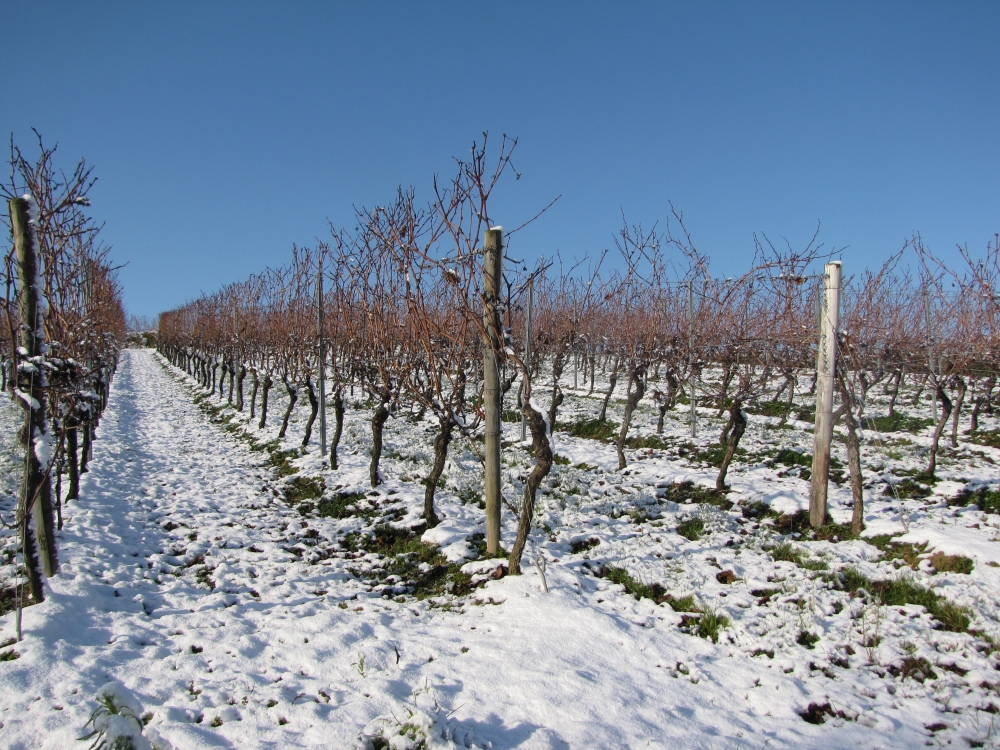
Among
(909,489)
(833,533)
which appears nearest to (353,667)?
(833,533)

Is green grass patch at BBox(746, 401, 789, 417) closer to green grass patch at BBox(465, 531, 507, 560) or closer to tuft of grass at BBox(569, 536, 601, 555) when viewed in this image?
tuft of grass at BBox(569, 536, 601, 555)

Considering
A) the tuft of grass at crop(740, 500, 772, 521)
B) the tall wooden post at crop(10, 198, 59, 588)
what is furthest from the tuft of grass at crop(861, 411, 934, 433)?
the tall wooden post at crop(10, 198, 59, 588)

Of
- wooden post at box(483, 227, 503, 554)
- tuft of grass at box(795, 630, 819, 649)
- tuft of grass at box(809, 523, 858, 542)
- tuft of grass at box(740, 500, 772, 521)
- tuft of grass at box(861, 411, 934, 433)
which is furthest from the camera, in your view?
tuft of grass at box(861, 411, 934, 433)

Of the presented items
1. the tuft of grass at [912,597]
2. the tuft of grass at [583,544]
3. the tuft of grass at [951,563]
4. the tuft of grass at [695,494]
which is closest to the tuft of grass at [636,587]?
the tuft of grass at [583,544]

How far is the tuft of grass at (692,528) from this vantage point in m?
5.46

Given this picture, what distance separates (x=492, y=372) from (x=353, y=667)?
229cm

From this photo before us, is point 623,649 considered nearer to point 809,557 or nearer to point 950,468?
point 809,557

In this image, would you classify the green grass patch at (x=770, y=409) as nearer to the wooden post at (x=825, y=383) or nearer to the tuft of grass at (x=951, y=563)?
the wooden post at (x=825, y=383)

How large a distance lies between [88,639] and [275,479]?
4.98 meters

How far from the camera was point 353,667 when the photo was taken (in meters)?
3.06

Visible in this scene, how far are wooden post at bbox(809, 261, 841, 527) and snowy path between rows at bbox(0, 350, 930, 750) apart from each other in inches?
102

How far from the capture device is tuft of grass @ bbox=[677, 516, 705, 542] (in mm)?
5457

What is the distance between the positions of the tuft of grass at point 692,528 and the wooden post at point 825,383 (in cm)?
106

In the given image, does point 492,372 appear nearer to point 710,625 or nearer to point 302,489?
point 710,625
